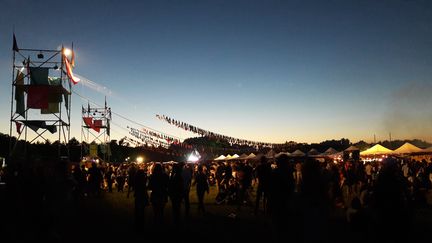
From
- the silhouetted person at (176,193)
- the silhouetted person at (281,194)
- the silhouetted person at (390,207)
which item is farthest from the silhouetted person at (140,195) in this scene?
the silhouetted person at (390,207)

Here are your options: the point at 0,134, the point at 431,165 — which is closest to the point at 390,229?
the point at 431,165

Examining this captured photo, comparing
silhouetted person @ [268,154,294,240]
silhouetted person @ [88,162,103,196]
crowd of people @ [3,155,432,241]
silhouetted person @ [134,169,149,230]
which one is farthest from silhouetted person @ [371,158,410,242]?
silhouetted person @ [88,162,103,196]

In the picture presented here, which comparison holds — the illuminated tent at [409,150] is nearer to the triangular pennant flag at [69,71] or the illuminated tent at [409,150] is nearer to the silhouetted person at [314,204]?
the triangular pennant flag at [69,71]

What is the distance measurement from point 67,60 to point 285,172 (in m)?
25.9

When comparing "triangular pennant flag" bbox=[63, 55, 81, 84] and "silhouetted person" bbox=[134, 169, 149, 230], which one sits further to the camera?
"triangular pennant flag" bbox=[63, 55, 81, 84]

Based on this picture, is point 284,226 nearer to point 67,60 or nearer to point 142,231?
point 142,231

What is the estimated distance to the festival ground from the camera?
9.23 m

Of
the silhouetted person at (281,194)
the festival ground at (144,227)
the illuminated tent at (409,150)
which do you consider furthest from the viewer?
the illuminated tent at (409,150)

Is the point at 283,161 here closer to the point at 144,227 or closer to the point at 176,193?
the point at 176,193

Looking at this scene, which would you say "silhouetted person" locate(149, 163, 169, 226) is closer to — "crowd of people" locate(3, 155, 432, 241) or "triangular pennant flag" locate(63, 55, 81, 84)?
"crowd of people" locate(3, 155, 432, 241)

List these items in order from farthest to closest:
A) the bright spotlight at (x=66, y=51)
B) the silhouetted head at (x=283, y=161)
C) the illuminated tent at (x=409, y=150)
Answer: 1. the bright spotlight at (x=66, y=51)
2. the illuminated tent at (x=409, y=150)
3. the silhouetted head at (x=283, y=161)

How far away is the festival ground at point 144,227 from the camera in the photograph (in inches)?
363

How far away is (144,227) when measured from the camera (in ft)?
37.4

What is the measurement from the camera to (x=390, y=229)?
6043 mm
